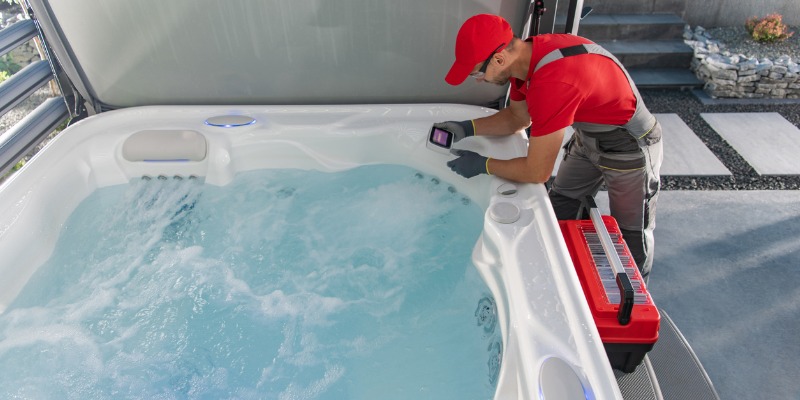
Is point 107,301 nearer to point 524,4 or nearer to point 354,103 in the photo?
point 354,103

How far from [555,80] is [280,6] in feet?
3.49

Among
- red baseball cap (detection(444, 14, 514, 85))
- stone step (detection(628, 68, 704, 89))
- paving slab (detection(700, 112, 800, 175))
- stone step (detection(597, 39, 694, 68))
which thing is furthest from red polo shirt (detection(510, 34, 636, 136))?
stone step (detection(597, 39, 694, 68))

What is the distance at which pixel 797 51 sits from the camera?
3.45m

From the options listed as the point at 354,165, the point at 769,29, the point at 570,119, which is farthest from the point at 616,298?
the point at 769,29

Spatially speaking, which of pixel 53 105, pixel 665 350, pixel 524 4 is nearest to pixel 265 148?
pixel 53 105

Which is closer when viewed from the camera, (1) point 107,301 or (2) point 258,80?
(1) point 107,301

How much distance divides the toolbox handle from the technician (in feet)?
0.77

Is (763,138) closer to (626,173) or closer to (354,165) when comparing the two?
(626,173)

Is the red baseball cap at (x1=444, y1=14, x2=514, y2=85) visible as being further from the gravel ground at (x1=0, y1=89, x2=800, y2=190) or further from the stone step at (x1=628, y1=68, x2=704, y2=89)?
the stone step at (x1=628, y1=68, x2=704, y2=89)

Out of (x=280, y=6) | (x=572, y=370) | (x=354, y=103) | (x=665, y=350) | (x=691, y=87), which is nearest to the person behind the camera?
(x=572, y=370)

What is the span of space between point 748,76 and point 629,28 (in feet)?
2.65

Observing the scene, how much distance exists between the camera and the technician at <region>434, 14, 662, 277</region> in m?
1.38

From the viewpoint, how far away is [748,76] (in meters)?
3.15

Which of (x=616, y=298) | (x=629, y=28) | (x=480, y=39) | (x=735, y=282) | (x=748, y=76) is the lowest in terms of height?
(x=735, y=282)
